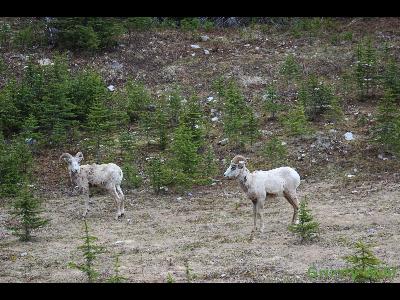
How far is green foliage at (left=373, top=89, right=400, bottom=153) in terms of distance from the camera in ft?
52.6

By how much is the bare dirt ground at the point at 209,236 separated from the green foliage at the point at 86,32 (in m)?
9.55

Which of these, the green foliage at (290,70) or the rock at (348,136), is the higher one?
the green foliage at (290,70)

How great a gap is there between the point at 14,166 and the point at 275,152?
6898mm

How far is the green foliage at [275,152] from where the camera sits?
52.9ft

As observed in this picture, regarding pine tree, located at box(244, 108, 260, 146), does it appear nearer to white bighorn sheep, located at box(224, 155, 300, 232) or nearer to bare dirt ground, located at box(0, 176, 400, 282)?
bare dirt ground, located at box(0, 176, 400, 282)

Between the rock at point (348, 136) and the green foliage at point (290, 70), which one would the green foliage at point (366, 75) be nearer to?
the green foliage at point (290, 70)

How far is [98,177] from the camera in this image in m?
14.4

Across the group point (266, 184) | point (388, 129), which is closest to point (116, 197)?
point (266, 184)

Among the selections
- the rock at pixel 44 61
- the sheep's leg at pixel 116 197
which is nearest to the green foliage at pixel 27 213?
the sheep's leg at pixel 116 197

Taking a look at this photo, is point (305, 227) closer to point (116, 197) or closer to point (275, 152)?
point (116, 197)

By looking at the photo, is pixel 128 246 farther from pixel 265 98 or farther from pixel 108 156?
pixel 265 98

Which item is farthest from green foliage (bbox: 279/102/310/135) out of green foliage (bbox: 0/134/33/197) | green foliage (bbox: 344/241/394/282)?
green foliage (bbox: 344/241/394/282)

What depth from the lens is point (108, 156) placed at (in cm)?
1703
